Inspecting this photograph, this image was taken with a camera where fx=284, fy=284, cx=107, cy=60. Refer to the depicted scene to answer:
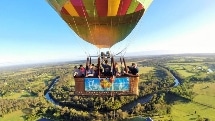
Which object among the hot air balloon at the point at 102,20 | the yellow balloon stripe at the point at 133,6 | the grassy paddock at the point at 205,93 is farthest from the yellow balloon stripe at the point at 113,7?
the grassy paddock at the point at 205,93

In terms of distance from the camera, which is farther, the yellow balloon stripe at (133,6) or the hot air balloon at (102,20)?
the yellow balloon stripe at (133,6)

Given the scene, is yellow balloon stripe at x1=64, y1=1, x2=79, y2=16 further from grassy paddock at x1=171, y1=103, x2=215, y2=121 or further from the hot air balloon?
grassy paddock at x1=171, y1=103, x2=215, y2=121

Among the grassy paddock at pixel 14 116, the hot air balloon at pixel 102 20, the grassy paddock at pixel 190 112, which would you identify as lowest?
the grassy paddock at pixel 14 116

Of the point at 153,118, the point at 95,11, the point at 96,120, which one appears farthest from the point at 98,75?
the point at 153,118

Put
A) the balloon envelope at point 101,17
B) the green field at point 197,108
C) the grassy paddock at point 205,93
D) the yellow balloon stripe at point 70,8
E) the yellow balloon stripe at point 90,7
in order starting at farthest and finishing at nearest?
the grassy paddock at point 205,93, the green field at point 197,108, the yellow balloon stripe at point 70,8, the balloon envelope at point 101,17, the yellow balloon stripe at point 90,7

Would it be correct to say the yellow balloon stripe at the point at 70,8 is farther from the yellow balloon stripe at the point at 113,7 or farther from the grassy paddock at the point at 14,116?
the grassy paddock at the point at 14,116

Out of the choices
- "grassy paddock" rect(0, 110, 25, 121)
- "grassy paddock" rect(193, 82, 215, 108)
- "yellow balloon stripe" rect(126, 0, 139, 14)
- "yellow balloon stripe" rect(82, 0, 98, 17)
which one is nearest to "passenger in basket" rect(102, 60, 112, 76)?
"yellow balloon stripe" rect(82, 0, 98, 17)

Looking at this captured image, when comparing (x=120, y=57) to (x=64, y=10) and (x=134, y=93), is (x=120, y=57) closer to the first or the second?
(x=134, y=93)

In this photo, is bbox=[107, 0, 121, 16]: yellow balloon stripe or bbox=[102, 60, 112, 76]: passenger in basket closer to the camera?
bbox=[102, 60, 112, 76]: passenger in basket

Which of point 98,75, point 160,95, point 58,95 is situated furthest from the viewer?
point 58,95
